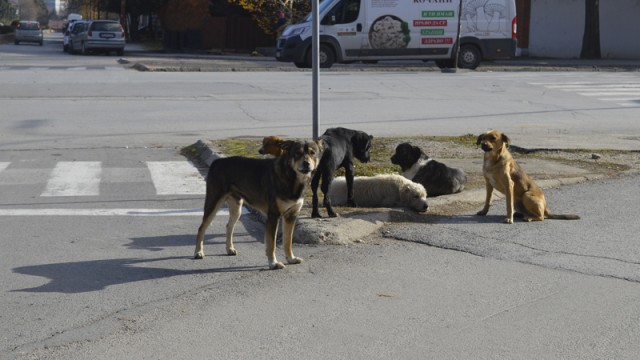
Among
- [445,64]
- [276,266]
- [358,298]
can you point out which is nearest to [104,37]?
[445,64]

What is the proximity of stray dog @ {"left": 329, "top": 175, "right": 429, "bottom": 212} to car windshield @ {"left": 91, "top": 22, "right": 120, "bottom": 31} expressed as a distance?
40.2 meters

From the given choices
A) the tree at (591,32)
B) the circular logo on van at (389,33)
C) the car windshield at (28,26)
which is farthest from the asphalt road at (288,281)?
the car windshield at (28,26)

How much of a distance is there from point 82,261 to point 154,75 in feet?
66.9

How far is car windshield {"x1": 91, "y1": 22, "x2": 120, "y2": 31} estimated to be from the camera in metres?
47.7

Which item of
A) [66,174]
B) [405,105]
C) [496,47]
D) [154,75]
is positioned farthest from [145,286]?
[496,47]

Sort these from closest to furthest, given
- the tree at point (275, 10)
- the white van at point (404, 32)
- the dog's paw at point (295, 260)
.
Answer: the dog's paw at point (295, 260) < the white van at point (404, 32) < the tree at point (275, 10)

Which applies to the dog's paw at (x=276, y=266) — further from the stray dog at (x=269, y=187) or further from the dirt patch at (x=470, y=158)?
the dirt patch at (x=470, y=158)

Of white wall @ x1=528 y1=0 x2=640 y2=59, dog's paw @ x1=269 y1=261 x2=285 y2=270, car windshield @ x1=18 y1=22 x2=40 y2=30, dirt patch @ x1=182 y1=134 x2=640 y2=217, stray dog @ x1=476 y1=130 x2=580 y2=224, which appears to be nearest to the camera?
dog's paw @ x1=269 y1=261 x2=285 y2=270

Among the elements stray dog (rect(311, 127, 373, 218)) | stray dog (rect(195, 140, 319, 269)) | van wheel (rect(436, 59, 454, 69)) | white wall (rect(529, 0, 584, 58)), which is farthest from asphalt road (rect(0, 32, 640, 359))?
white wall (rect(529, 0, 584, 58))

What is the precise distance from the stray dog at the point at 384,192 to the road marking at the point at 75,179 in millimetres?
2751

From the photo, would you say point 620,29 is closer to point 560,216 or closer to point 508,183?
point 560,216

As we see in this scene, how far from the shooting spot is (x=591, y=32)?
44.1m

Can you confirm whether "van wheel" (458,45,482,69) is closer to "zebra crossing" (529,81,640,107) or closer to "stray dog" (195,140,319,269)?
"zebra crossing" (529,81,640,107)

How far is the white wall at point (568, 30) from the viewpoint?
4603 cm
